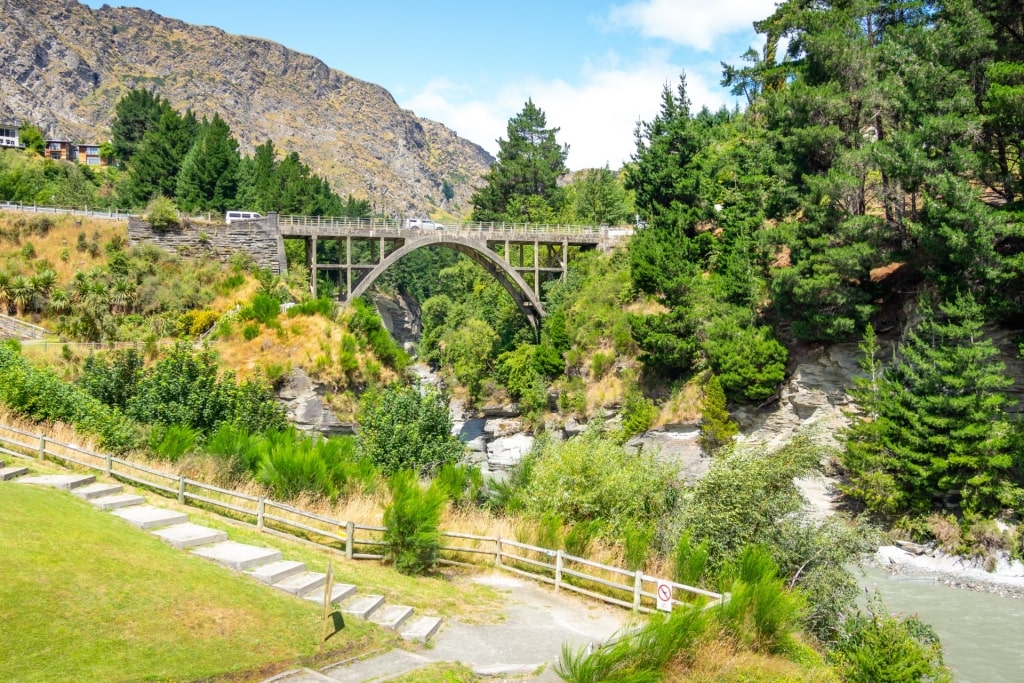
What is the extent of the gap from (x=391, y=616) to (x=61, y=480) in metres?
7.20

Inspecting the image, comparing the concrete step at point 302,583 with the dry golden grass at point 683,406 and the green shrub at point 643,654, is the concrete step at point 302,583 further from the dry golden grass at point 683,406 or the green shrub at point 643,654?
the dry golden grass at point 683,406

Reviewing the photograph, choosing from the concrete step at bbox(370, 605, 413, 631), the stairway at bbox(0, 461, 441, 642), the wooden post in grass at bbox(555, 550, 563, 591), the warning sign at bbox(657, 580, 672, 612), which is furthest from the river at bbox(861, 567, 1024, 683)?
the stairway at bbox(0, 461, 441, 642)

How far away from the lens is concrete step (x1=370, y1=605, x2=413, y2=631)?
1053 centimetres

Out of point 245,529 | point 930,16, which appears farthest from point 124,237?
point 930,16

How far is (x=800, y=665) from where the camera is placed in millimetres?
10500

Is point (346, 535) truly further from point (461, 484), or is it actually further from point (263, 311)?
point (263, 311)

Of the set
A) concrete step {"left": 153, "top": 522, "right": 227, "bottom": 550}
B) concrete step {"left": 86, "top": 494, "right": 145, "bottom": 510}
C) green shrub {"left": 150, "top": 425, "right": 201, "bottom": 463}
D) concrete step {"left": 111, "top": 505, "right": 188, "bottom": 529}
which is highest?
green shrub {"left": 150, "top": 425, "right": 201, "bottom": 463}

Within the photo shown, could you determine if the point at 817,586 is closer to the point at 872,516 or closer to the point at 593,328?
the point at 872,516

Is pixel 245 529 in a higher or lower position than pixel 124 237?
lower

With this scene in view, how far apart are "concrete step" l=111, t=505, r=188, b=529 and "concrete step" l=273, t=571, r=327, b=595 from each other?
2.84 meters

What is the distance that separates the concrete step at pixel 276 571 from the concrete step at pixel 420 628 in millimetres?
2061

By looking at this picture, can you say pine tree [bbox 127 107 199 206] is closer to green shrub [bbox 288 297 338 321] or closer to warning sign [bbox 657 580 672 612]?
green shrub [bbox 288 297 338 321]

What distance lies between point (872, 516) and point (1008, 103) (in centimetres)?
1353

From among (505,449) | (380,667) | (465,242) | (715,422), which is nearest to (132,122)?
(465,242)
